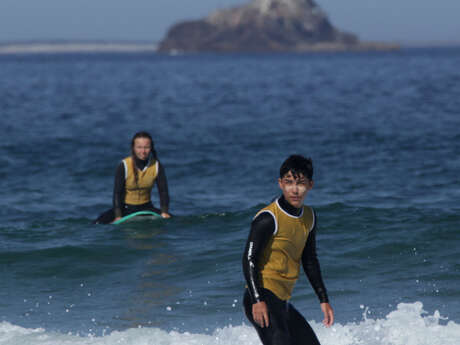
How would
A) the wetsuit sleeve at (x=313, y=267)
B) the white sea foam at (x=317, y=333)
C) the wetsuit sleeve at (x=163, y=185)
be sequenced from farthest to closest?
the wetsuit sleeve at (x=163, y=185) < the white sea foam at (x=317, y=333) < the wetsuit sleeve at (x=313, y=267)

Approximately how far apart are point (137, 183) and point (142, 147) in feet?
3.40

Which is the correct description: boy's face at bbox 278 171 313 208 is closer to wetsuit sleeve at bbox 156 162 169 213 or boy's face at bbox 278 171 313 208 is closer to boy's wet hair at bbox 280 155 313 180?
boy's wet hair at bbox 280 155 313 180

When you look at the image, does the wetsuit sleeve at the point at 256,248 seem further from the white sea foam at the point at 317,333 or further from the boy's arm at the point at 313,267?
the white sea foam at the point at 317,333

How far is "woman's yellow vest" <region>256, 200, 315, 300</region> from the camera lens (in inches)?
218

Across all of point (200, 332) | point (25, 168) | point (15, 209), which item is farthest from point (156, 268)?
point (25, 168)

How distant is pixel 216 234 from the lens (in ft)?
43.2

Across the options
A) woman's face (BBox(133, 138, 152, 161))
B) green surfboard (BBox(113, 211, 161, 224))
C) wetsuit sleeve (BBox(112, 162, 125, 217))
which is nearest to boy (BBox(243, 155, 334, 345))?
woman's face (BBox(133, 138, 152, 161))

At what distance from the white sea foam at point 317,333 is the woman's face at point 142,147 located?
158 inches

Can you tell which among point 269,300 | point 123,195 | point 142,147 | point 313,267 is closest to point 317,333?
point 313,267

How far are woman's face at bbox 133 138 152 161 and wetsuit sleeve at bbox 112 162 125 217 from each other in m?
0.61

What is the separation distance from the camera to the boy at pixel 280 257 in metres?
5.43

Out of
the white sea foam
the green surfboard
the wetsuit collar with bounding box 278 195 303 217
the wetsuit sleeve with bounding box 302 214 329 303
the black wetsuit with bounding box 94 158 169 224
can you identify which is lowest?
the white sea foam

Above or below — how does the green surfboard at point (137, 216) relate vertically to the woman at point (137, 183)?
below

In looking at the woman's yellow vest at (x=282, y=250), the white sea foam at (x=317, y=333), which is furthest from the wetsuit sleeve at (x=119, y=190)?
the woman's yellow vest at (x=282, y=250)
